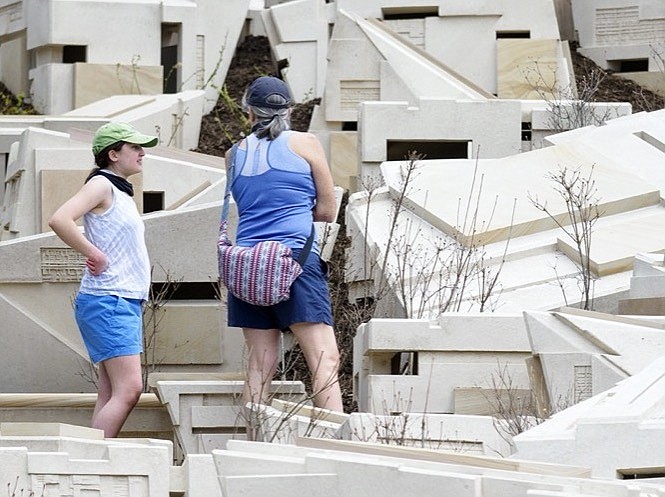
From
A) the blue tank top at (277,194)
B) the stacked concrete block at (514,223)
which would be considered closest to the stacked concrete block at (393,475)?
the blue tank top at (277,194)

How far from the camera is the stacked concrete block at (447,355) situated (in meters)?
7.90

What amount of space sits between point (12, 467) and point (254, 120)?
205 centimetres

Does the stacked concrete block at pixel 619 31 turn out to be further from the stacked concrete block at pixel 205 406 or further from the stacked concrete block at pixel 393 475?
the stacked concrete block at pixel 393 475

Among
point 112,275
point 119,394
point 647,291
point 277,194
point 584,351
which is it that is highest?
point 277,194

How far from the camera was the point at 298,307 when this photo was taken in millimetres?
7488

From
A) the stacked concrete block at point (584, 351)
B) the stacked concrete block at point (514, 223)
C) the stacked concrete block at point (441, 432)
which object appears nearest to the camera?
the stacked concrete block at point (441, 432)

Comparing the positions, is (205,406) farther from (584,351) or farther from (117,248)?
(584,351)

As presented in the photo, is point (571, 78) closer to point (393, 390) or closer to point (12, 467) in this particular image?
point (393, 390)

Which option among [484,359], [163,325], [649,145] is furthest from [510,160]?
[484,359]

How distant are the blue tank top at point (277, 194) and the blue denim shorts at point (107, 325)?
604 millimetres

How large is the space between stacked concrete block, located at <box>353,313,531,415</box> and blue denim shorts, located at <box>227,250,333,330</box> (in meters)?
0.51

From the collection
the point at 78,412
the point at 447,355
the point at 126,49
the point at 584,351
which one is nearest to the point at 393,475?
the point at 584,351

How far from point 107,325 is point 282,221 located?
0.87 metres

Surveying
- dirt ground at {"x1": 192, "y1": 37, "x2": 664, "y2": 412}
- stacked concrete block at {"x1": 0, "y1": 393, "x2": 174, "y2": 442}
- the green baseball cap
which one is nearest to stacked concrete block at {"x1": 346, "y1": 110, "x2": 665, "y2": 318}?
stacked concrete block at {"x1": 0, "y1": 393, "x2": 174, "y2": 442}
